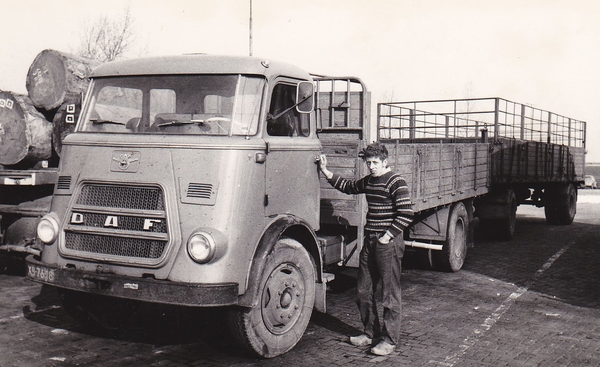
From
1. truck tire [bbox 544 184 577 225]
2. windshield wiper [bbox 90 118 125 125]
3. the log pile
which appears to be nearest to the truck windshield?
windshield wiper [bbox 90 118 125 125]

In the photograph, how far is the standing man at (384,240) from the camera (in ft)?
18.2

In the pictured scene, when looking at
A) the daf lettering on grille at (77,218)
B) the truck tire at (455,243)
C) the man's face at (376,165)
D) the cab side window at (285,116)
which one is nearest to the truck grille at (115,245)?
the daf lettering on grille at (77,218)

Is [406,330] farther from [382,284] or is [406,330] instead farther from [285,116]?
[285,116]

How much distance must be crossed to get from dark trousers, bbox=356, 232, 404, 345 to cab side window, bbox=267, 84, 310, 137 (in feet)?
3.85

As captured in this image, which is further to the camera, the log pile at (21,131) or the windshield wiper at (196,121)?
the log pile at (21,131)

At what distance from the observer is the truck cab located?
5012 millimetres

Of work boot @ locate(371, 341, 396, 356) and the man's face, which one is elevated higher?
the man's face

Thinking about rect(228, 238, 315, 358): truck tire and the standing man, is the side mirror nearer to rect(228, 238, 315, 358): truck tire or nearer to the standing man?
the standing man

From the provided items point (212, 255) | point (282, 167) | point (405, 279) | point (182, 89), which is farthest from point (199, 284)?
point (405, 279)

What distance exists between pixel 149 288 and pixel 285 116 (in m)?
1.98

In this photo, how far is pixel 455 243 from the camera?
9688mm

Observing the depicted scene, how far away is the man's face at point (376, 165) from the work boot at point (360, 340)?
1.47 metres

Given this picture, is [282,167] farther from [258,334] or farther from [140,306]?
[140,306]

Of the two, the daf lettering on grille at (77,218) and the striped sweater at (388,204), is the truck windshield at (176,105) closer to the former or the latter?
the daf lettering on grille at (77,218)
